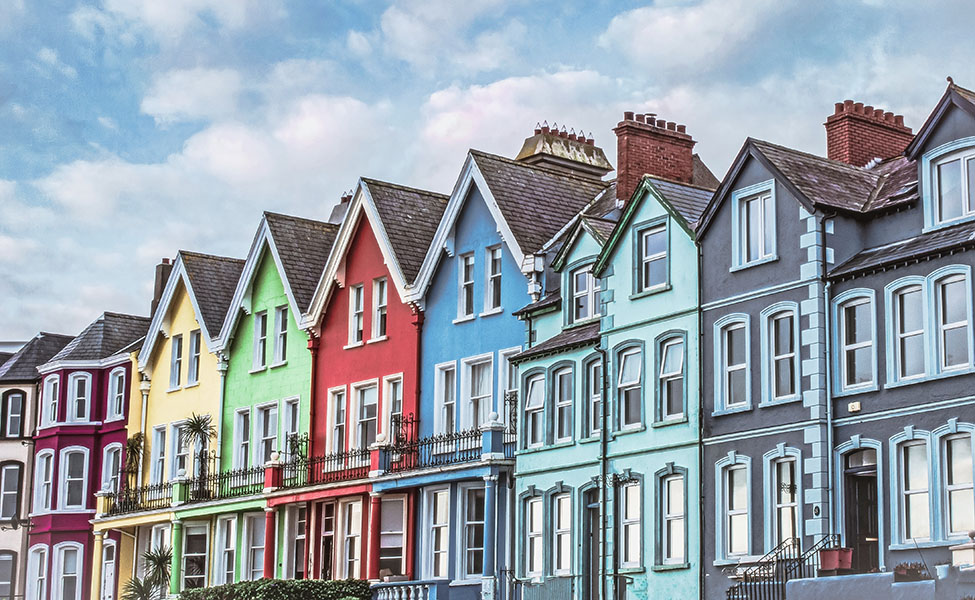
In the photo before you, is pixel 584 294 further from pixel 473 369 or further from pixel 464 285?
pixel 464 285

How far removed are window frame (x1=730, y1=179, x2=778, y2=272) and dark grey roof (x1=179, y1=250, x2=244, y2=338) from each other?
2448 cm

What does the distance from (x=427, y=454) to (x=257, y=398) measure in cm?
1041

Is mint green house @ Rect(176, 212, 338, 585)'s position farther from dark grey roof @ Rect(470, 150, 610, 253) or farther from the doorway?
the doorway

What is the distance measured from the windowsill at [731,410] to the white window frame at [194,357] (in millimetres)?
25819

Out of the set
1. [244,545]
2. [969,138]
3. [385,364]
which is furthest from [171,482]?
[969,138]

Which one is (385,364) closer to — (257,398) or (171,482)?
(257,398)

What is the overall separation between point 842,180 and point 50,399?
3770 centimetres

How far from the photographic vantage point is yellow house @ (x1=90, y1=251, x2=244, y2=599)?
2282 inches

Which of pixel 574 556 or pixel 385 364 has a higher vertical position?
pixel 385 364

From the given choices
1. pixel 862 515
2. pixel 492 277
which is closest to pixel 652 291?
pixel 492 277

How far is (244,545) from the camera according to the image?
181ft

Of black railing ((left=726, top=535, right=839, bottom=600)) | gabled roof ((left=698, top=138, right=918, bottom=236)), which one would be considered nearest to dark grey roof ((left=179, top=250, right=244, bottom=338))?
gabled roof ((left=698, top=138, right=918, bottom=236))

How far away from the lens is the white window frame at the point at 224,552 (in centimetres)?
5562

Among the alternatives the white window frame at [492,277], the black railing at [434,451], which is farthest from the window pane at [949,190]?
the black railing at [434,451]
